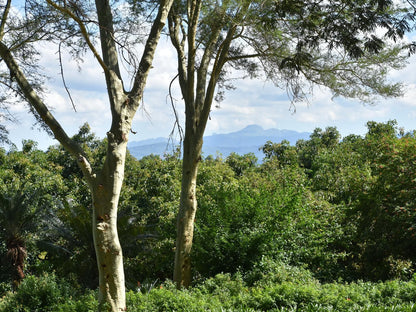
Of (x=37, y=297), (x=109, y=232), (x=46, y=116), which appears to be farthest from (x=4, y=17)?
(x=37, y=297)

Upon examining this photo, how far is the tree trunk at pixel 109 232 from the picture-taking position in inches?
243

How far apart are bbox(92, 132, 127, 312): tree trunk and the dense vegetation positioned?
16.6 inches

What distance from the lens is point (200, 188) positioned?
54.4 ft

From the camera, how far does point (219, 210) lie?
35.0 feet

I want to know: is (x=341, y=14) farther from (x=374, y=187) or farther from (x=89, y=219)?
(x=89, y=219)

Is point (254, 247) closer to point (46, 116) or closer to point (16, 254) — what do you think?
point (46, 116)

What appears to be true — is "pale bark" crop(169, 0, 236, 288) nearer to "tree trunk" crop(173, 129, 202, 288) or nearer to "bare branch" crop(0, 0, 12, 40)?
"tree trunk" crop(173, 129, 202, 288)

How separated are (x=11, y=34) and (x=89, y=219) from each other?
17.8 feet

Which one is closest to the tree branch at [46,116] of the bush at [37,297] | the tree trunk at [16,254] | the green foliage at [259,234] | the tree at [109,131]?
the tree at [109,131]

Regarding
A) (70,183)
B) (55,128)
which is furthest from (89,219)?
(70,183)

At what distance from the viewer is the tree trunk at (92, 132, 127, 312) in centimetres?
618

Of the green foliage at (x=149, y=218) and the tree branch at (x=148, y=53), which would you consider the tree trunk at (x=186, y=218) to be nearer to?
the green foliage at (x=149, y=218)

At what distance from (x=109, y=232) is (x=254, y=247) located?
13.6ft

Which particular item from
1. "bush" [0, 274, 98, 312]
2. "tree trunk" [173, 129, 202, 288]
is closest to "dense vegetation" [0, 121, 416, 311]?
"bush" [0, 274, 98, 312]
